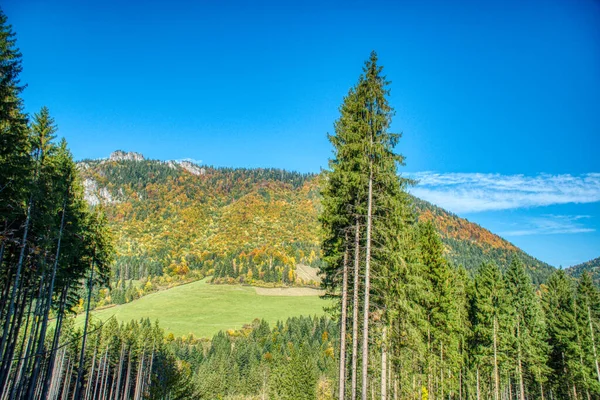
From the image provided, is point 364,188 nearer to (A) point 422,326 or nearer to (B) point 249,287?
(A) point 422,326

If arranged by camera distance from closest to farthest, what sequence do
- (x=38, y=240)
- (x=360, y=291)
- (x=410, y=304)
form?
(x=38, y=240), (x=360, y=291), (x=410, y=304)

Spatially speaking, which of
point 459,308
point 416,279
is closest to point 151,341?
point 459,308

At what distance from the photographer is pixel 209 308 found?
14012cm

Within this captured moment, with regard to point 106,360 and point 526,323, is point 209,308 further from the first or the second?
point 526,323

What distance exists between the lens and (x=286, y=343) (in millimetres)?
98875

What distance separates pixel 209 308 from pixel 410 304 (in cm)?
13529

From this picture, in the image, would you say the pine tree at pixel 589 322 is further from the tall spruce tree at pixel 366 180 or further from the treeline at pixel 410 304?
the tall spruce tree at pixel 366 180

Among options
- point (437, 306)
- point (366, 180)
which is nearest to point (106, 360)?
point (437, 306)

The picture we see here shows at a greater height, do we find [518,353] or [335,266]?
[335,266]

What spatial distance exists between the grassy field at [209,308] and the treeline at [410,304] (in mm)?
98566

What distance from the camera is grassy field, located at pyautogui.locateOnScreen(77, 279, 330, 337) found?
4789 inches

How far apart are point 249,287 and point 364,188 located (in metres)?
169

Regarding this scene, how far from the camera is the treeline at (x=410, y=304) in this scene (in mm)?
14523

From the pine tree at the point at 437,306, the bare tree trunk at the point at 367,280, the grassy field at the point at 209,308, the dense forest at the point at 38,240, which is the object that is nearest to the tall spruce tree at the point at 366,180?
the bare tree trunk at the point at 367,280
